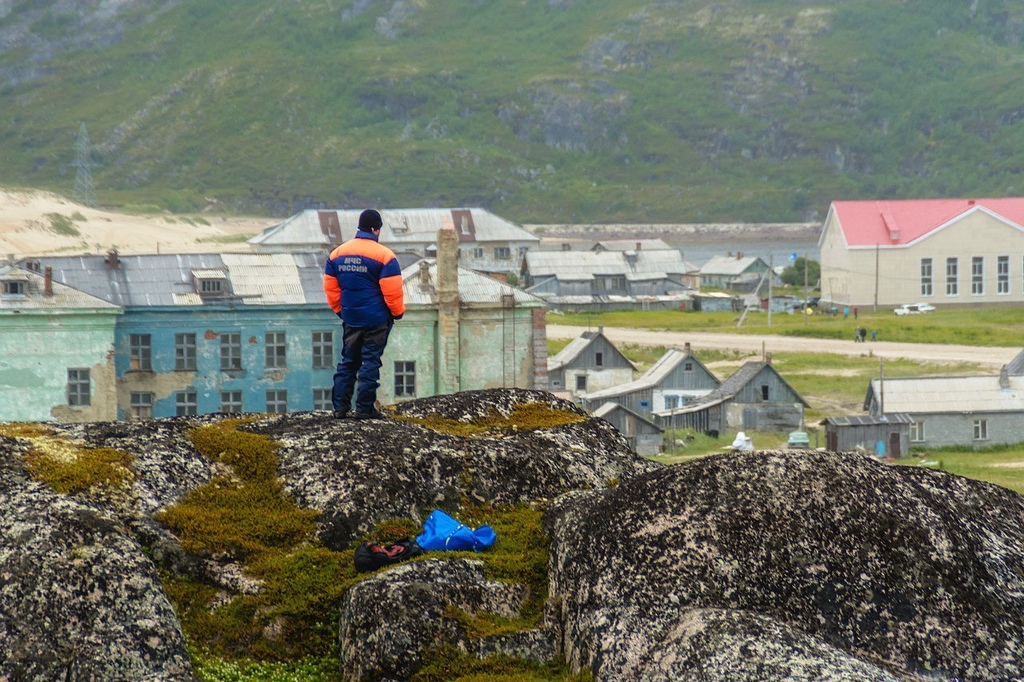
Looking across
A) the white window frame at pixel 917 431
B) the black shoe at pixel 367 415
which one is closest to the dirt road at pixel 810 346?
the white window frame at pixel 917 431

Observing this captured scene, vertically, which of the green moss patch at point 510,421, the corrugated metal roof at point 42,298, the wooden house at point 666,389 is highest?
the corrugated metal roof at point 42,298

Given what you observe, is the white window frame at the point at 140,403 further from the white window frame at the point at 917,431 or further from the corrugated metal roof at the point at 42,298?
the white window frame at the point at 917,431

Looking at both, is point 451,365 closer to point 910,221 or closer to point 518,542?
→ point 518,542

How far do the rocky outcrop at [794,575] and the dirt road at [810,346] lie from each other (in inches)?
2148

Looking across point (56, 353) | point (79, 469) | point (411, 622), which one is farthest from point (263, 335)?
point (411, 622)

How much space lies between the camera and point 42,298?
127 feet

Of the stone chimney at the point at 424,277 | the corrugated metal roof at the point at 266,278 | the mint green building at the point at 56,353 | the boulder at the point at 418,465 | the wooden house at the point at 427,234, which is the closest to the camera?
the boulder at the point at 418,465

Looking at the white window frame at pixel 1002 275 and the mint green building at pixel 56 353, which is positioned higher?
the white window frame at pixel 1002 275

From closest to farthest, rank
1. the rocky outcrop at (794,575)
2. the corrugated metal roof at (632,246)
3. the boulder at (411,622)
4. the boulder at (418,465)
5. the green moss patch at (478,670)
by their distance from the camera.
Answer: the rocky outcrop at (794,575) < the green moss patch at (478,670) < the boulder at (411,622) < the boulder at (418,465) < the corrugated metal roof at (632,246)

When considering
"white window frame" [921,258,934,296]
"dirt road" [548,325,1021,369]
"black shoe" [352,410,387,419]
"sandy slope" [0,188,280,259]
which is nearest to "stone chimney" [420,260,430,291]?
"dirt road" [548,325,1021,369]

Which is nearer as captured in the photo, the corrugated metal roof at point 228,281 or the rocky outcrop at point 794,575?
the rocky outcrop at point 794,575

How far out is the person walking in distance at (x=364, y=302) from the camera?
11.2m

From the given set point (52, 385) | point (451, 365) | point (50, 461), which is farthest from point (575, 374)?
point (50, 461)

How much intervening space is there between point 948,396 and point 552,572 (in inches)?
1604
